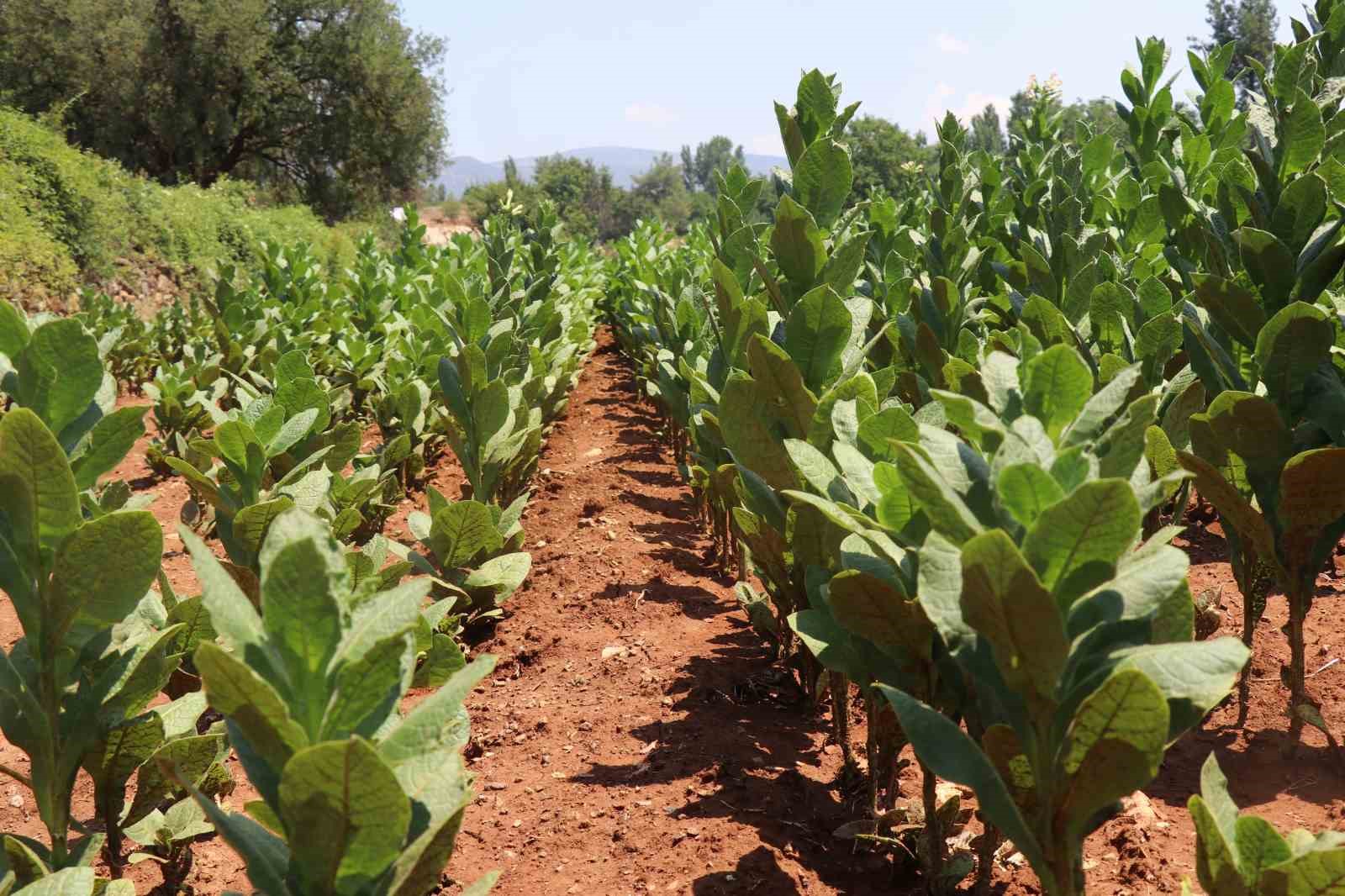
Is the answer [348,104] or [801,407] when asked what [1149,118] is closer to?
[801,407]

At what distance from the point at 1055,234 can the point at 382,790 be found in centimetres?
423

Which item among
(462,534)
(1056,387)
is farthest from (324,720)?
(462,534)

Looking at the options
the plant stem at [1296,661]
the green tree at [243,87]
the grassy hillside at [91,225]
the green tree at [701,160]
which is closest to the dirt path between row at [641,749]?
the plant stem at [1296,661]

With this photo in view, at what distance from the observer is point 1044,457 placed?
1610 millimetres

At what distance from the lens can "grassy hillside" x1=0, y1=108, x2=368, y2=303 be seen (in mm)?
14328

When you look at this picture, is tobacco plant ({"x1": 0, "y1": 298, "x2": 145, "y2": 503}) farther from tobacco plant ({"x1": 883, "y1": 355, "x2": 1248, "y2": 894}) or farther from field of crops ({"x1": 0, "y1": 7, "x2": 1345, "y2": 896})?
tobacco plant ({"x1": 883, "y1": 355, "x2": 1248, "y2": 894})

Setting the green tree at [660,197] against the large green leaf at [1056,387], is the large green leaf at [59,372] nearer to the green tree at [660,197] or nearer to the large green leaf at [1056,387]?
the large green leaf at [1056,387]

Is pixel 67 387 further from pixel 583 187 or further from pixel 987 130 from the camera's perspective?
pixel 583 187

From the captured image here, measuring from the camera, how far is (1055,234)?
15.6 ft

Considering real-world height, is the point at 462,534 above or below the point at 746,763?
above

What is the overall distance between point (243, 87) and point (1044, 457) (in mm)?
37953

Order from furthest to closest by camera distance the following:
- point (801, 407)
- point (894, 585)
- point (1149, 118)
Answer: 1. point (1149, 118)
2. point (801, 407)
3. point (894, 585)

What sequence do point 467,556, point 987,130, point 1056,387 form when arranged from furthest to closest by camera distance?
1. point 987,130
2. point 467,556
3. point 1056,387

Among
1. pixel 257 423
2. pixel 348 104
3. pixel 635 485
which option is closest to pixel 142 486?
pixel 635 485
